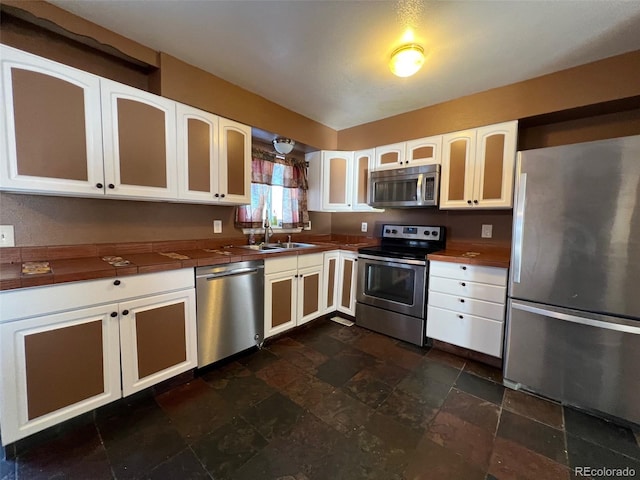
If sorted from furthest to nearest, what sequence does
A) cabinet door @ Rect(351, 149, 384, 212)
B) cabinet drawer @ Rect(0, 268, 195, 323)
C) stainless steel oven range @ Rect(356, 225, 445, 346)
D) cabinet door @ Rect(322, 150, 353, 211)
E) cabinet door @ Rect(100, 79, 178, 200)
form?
cabinet door @ Rect(322, 150, 353, 211) < cabinet door @ Rect(351, 149, 384, 212) < stainless steel oven range @ Rect(356, 225, 445, 346) < cabinet door @ Rect(100, 79, 178, 200) < cabinet drawer @ Rect(0, 268, 195, 323)

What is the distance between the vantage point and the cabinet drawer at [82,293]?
1231 mm

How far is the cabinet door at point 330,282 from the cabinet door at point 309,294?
85 millimetres

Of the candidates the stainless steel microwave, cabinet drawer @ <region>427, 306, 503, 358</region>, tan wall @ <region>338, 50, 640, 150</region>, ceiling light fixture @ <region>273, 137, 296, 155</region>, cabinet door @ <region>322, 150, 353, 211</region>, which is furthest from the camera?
→ cabinet door @ <region>322, 150, 353, 211</region>

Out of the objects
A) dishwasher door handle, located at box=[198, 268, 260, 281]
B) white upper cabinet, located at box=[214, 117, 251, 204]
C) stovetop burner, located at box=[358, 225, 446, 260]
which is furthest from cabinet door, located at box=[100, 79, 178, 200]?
stovetop burner, located at box=[358, 225, 446, 260]

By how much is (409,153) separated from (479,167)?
0.70 meters

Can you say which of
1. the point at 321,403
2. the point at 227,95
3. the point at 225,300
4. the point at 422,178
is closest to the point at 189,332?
the point at 225,300

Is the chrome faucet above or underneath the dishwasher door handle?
above

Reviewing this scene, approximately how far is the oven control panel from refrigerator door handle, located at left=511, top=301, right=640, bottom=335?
1.08m

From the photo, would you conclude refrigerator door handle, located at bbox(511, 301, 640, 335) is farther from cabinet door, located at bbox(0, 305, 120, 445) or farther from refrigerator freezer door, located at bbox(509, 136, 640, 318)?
cabinet door, located at bbox(0, 305, 120, 445)

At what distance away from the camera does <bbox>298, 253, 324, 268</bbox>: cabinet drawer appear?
2654 mm

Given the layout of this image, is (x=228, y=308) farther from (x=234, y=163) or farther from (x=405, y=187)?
(x=405, y=187)

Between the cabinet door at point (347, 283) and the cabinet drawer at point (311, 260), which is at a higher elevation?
the cabinet drawer at point (311, 260)

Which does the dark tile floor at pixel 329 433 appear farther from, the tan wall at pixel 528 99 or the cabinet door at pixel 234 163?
the tan wall at pixel 528 99

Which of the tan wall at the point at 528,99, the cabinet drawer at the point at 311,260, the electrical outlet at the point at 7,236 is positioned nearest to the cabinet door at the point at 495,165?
the tan wall at the point at 528,99
